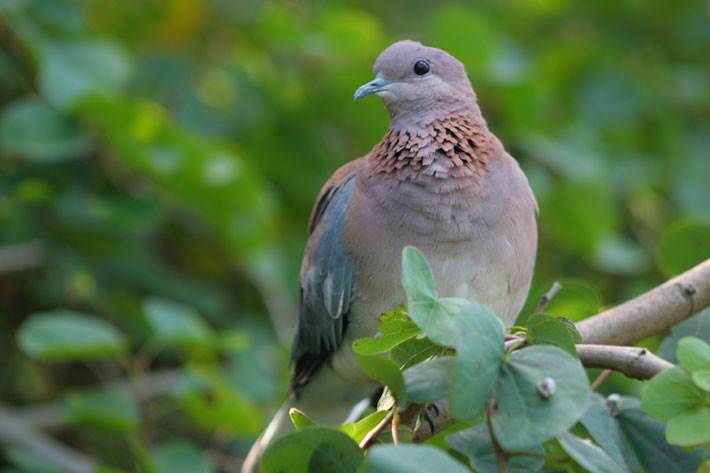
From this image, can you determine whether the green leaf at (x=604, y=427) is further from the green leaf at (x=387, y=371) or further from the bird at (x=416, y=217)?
the bird at (x=416, y=217)

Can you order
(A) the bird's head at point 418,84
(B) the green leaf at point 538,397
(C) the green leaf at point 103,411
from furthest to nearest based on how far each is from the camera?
(C) the green leaf at point 103,411, (A) the bird's head at point 418,84, (B) the green leaf at point 538,397

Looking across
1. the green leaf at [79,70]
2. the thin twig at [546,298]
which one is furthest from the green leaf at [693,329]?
the green leaf at [79,70]

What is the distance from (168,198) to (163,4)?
915 mm

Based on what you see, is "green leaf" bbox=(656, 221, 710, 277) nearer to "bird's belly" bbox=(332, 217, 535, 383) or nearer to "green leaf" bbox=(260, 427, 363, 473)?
"bird's belly" bbox=(332, 217, 535, 383)

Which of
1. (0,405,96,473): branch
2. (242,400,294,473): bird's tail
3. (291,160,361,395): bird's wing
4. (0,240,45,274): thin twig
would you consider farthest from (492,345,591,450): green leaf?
(0,240,45,274): thin twig

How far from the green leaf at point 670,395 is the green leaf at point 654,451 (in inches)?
6.9

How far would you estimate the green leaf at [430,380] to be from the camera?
124 centimetres

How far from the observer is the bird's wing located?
2.33 meters

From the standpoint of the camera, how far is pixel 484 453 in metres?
1.33

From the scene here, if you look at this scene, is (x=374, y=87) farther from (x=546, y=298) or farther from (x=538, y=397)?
(x=538, y=397)

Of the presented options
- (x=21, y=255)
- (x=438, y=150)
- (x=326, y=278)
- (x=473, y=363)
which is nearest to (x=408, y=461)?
(x=473, y=363)

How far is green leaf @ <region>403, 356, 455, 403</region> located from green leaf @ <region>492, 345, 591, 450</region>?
0.20 feet

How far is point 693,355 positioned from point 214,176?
199 cm

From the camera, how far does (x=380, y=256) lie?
2199 millimetres
